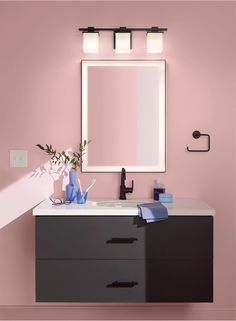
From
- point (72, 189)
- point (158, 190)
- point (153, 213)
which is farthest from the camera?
point (158, 190)

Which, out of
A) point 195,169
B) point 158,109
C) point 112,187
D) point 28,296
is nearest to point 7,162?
point 112,187

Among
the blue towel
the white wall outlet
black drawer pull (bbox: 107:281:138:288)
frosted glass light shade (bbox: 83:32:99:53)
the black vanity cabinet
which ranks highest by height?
frosted glass light shade (bbox: 83:32:99:53)

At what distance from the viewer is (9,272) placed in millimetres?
2828

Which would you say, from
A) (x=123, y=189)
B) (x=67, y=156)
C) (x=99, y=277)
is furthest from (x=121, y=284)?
(x=67, y=156)

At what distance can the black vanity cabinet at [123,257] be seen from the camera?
228 centimetres

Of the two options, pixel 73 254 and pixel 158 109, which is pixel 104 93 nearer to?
pixel 158 109

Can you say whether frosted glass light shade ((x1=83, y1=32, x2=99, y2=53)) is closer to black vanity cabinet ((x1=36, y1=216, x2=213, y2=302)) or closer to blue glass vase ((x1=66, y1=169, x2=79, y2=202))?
blue glass vase ((x1=66, y1=169, x2=79, y2=202))

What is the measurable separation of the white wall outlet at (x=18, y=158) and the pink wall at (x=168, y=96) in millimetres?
37

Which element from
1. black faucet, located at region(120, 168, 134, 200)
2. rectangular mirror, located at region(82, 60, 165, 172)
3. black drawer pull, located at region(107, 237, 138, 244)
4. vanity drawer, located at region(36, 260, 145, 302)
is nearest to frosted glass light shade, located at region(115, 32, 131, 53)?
rectangular mirror, located at region(82, 60, 165, 172)

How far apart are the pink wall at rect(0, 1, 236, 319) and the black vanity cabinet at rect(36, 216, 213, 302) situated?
1.82ft

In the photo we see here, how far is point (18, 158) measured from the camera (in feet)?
9.24

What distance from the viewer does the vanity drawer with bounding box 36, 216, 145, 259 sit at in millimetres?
2283

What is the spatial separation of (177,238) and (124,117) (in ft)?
3.18

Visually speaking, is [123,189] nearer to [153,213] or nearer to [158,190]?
[158,190]
